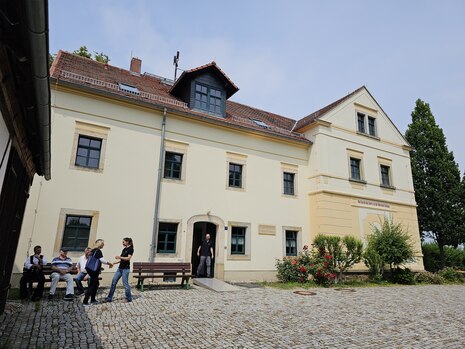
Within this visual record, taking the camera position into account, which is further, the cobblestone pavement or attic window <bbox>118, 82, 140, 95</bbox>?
attic window <bbox>118, 82, 140, 95</bbox>

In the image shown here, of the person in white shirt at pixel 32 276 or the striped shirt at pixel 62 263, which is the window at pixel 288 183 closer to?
the striped shirt at pixel 62 263

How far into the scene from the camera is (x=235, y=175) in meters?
14.6

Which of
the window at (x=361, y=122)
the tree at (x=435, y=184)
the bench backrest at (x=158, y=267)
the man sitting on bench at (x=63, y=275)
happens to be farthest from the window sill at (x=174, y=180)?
the tree at (x=435, y=184)

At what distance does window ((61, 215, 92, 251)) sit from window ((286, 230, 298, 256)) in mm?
9172

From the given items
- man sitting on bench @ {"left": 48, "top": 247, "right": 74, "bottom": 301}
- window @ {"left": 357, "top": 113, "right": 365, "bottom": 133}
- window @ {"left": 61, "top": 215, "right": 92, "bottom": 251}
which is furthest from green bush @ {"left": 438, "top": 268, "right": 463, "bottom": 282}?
man sitting on bench @ {"left": 48, "top": 247, "right": 74, "bottom": 301}

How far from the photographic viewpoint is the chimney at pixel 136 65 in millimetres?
17906

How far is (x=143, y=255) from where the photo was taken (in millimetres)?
11555

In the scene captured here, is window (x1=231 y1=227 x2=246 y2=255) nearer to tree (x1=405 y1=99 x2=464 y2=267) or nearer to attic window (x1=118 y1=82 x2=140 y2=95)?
attic window (x1=118 y1=82 x2=140 y2=95)

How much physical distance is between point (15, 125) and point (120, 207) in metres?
7.74

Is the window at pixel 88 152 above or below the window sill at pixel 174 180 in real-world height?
above

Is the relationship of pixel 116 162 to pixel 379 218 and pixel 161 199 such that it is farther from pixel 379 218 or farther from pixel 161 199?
pixel 379 218

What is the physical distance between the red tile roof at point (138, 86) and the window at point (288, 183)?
1.98 meters

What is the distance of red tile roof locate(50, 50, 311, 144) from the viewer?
476 inches

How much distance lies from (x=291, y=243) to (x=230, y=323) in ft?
31.9
